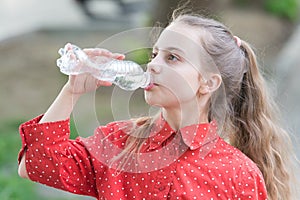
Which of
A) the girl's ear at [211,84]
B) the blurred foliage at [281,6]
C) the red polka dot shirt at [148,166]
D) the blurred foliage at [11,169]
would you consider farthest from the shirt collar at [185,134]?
the blurred foliage at [281,6]

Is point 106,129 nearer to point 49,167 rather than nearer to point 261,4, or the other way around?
point 49,167

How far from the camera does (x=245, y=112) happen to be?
3.01m

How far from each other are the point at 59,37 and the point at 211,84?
814cm

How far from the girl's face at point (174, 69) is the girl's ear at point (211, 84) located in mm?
22

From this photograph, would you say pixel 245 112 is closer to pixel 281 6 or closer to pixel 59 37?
pixel 59 37

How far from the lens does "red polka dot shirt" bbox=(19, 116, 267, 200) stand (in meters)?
2.68

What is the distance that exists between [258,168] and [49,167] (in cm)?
74

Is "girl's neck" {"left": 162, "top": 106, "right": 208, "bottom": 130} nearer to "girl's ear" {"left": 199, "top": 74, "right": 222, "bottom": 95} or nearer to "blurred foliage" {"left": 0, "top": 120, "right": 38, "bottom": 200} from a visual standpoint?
"girl's ear" {"left": 199, "top": 74, "right": 222, "bottom": 95}

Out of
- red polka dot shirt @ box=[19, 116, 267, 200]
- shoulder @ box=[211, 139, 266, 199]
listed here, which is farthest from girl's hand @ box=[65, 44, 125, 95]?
shoulder @ box=[211, 139, 266, 199]

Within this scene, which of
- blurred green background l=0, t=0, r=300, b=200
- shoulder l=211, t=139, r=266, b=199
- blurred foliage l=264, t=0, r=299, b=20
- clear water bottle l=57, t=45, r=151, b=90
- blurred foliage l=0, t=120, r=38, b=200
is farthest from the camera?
→ blurred foliage l=264, t=0, r=299, b=20

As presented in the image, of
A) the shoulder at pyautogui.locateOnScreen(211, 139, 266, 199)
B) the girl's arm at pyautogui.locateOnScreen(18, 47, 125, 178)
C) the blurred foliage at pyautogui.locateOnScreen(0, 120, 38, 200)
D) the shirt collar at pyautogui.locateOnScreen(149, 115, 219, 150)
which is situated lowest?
the blurred foliage at pyautogui.locateOnScreen(0, 120, 38, 200)

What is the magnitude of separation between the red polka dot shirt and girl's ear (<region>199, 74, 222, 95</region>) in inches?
4.7

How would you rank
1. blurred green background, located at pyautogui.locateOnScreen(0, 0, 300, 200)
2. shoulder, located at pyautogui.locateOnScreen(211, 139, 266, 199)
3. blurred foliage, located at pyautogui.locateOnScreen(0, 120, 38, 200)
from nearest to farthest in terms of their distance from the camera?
shoulder, located at pyautogui.locateOnScreen(211, 139, 266, 199) < blurred foliage, located at pyautogui.locateOnScreen(0, 120, 38, 200) < blurred green background, located at pyautogui.locateOnScreen(0, 0, 300, 200)

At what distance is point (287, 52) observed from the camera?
10242mm
